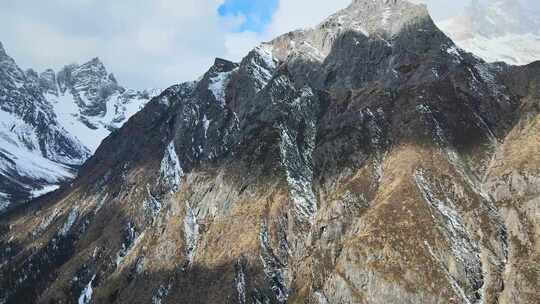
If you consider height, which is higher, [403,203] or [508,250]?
[403,203]

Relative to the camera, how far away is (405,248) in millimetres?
A: 171375

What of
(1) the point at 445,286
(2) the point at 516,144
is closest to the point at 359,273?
(1) the point at 445,286

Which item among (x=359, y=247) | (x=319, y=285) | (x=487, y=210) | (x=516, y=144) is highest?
(x=516, y=144)

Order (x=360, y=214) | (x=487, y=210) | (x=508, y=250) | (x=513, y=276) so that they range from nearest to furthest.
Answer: (x=513, y=276) < (x=508, y=250) < (x=487, y=210) < (x=360, y=214)

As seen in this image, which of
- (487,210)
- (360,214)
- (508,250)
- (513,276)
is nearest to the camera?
(513,276)

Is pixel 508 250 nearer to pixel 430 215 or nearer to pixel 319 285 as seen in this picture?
pixel 430 215

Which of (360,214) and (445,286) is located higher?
(360,214)

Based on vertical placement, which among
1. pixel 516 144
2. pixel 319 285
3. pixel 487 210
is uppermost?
pixel 516 144

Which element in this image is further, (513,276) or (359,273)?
(359,273)

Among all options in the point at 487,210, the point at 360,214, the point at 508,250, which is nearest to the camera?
the point at 508,250

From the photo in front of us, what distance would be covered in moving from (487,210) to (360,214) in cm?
3815

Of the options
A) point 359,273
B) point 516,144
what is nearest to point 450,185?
point 516,144

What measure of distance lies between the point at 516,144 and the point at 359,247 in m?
64.1

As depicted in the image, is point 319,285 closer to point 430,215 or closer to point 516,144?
point 430,215
